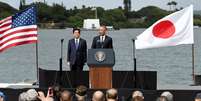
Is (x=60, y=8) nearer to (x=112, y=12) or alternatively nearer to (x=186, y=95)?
(x=112, y=12)

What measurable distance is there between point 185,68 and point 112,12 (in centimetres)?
8284

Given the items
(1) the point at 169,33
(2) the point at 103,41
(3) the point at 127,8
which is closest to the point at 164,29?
(1) the point at 169,33

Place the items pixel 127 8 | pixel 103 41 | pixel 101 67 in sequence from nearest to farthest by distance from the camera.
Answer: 1. pixel 101 67
2. pixel 103 41
3. pixel 127 8

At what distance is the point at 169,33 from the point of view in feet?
43.9

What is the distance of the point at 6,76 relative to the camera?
30.9 metres

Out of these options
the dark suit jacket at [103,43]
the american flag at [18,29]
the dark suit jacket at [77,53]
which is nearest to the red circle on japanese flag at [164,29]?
the dark suit jacket at [103,43]

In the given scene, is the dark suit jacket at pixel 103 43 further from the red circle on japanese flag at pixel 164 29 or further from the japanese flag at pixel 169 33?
the red circle on japanese flag at pixel 164 29

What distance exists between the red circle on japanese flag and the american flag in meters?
2.64

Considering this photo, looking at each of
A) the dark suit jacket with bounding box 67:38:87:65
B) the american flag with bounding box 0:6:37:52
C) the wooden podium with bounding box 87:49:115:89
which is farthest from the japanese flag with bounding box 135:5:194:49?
the american flag with bounding box 0:6:37:52

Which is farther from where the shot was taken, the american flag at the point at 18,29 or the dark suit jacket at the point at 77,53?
the american flag at the point at 18,29

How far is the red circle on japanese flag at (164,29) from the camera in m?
13.4

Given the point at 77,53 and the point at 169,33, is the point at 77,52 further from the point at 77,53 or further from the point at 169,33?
the point at 169,33

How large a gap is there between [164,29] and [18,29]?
3.15 metres

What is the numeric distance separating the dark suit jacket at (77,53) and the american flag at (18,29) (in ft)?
3.81
